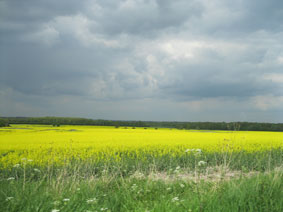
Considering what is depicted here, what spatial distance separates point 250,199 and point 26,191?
4830mm

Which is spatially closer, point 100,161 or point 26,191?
point 26,191

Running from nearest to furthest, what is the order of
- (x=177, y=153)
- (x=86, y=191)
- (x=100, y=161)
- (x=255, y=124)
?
(x=86, y=191) < (x=100, y=161) < (x=177, y=153) < (x=255, y=124)

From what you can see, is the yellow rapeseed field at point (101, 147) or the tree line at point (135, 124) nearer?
the yellow rapeseed field at point (101, 147)

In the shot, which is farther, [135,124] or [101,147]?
[135,124]

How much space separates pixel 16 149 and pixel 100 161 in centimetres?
651

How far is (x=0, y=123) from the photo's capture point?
36.2 m

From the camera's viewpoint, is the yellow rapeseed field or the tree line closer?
the yellow rapeseed field

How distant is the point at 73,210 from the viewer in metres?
4.66

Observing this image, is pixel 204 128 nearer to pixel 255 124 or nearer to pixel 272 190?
pixel 255 124

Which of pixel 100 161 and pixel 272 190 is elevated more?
pixel 272 190

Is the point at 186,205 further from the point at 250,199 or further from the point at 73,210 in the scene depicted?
the point at 73,210

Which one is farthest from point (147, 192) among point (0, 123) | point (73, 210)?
point (0, 123)

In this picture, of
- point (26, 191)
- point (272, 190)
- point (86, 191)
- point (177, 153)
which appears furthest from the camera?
point (177, 153)

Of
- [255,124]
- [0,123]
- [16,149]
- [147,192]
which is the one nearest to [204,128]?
[255,124]
